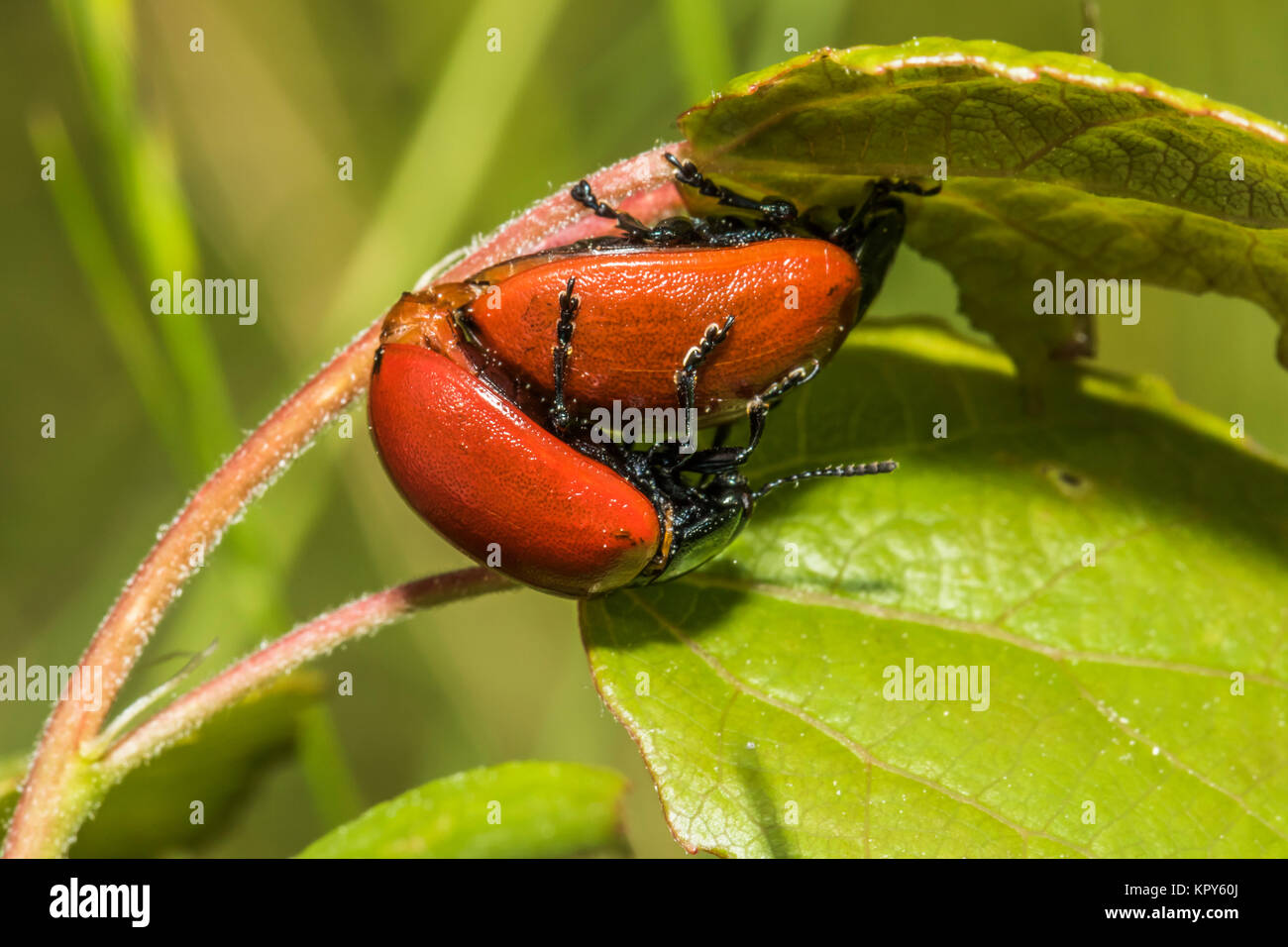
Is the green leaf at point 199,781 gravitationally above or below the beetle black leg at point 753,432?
below

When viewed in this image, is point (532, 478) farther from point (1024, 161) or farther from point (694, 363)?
point (1024, 161)

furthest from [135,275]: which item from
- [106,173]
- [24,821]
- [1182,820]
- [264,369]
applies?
[1182,820]

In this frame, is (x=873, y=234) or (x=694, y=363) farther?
(x=873, y=234)

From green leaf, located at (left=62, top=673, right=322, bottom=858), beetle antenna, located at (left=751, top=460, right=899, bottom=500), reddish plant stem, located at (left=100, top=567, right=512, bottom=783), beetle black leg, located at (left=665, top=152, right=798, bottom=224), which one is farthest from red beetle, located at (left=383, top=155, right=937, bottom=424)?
green leaf, located at (left=62, top=673, right=322, bottom=858)

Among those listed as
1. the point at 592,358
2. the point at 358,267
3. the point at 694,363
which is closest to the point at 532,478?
the point at 592,358

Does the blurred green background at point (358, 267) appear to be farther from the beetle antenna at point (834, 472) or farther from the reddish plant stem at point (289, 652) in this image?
the beetle antenna at point (834, 472)

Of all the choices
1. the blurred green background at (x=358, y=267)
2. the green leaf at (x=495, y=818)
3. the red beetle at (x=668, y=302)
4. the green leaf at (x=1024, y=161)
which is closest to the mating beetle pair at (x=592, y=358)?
the red beetle at (x=668, y=302)

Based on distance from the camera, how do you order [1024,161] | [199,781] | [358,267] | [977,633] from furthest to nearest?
[358,267] < [199,781] < [977,633] < [1024,161]
